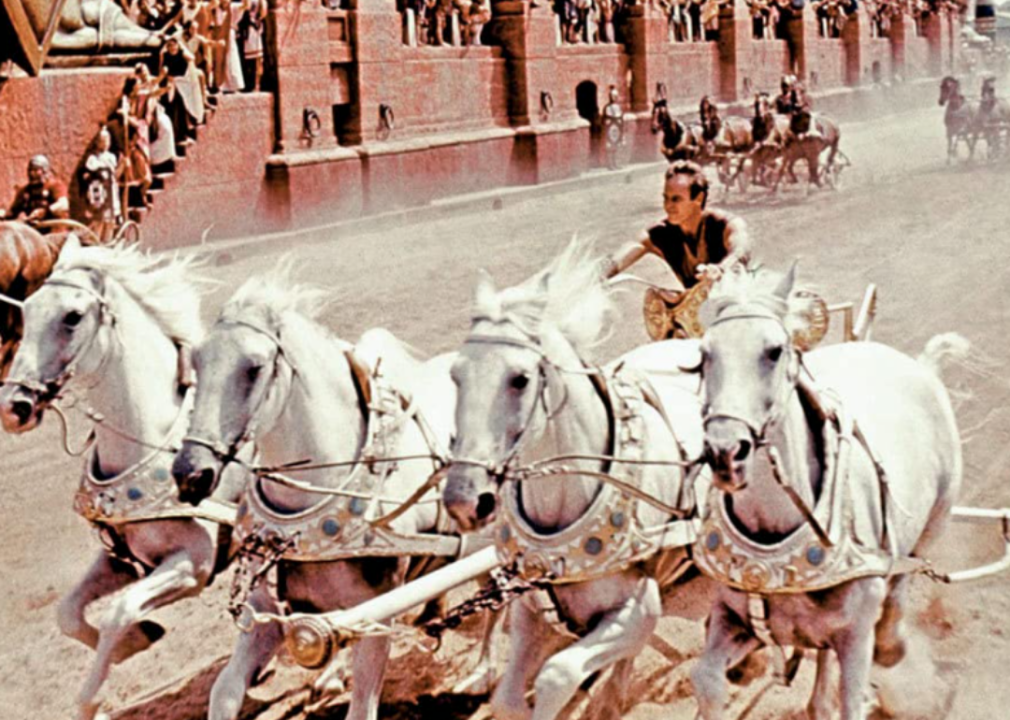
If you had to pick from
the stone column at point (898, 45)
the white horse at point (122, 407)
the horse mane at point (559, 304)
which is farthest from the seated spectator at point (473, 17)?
the stone column at point (898, 45)

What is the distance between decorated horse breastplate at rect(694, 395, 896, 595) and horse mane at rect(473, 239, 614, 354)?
0.66m

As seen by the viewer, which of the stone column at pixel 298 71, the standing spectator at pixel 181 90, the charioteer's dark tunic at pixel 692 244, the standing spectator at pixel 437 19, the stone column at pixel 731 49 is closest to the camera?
the charioteer's dark tunic at pixel 692 244

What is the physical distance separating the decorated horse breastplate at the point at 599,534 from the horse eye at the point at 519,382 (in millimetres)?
441

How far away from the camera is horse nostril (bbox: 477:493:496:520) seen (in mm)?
4375

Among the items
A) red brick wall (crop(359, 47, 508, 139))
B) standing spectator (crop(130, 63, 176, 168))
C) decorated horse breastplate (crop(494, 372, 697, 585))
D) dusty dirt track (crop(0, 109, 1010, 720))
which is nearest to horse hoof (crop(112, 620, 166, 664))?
dusty dirt track (crop(0, 109, 1010, 720))

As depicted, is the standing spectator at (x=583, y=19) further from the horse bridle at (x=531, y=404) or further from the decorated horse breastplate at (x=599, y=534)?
the horse bridle at (x=531, y=404)

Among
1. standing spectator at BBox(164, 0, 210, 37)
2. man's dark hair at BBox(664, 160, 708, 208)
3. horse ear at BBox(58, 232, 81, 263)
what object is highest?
standing spectator at BBox(164, 0, 210, 37)

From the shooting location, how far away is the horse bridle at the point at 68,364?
5.71m

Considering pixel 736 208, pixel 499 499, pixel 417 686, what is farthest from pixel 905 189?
pixel 499 499

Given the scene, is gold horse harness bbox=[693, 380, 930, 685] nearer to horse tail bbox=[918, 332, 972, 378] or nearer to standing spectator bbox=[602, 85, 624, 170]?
horse tail bbox=[918, 332, 972, 378]

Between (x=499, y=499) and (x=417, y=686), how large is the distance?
2.23 m

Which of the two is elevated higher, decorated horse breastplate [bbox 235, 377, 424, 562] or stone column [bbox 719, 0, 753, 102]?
stone column [bbox 719, 0, 753, 102]

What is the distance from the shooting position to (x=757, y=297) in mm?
4469

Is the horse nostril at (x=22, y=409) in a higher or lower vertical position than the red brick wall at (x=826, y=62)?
lower
